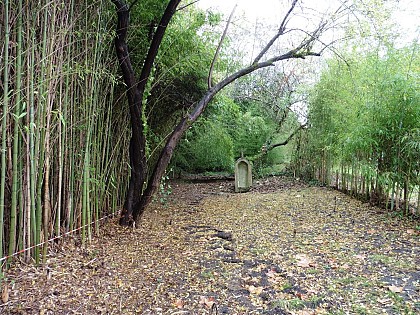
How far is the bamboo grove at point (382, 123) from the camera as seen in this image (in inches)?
131

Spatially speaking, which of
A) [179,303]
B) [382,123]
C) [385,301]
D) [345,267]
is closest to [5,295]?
[179,303]

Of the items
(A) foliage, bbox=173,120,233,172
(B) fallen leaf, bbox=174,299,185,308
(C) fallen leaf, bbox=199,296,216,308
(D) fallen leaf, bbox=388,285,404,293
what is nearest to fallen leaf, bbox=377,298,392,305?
(D) fallen leaf, bbox=388,285,404,293

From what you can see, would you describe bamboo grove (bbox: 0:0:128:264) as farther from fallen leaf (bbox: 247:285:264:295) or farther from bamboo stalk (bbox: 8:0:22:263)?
fallen leaf (bbox: 247:285:264:295)

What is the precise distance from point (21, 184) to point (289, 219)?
9.50 feet

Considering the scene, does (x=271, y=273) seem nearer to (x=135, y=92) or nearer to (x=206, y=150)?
(x=135, y=92)

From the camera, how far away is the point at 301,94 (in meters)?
6.96

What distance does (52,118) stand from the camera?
215 cm

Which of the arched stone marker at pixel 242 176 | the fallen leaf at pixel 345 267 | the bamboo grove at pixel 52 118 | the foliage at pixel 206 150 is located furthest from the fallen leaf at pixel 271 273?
the arched stone marker at pixel 242 176

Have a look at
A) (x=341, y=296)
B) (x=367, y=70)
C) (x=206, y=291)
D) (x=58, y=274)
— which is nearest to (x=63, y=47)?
(x=58, y=274)

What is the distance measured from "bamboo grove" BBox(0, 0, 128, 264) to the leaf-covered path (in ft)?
0.83

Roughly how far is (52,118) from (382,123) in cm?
340

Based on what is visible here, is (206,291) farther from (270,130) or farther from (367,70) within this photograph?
(270,130)

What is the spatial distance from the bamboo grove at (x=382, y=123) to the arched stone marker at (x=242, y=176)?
77.2 inches

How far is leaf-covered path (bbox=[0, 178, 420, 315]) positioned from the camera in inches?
67.4
